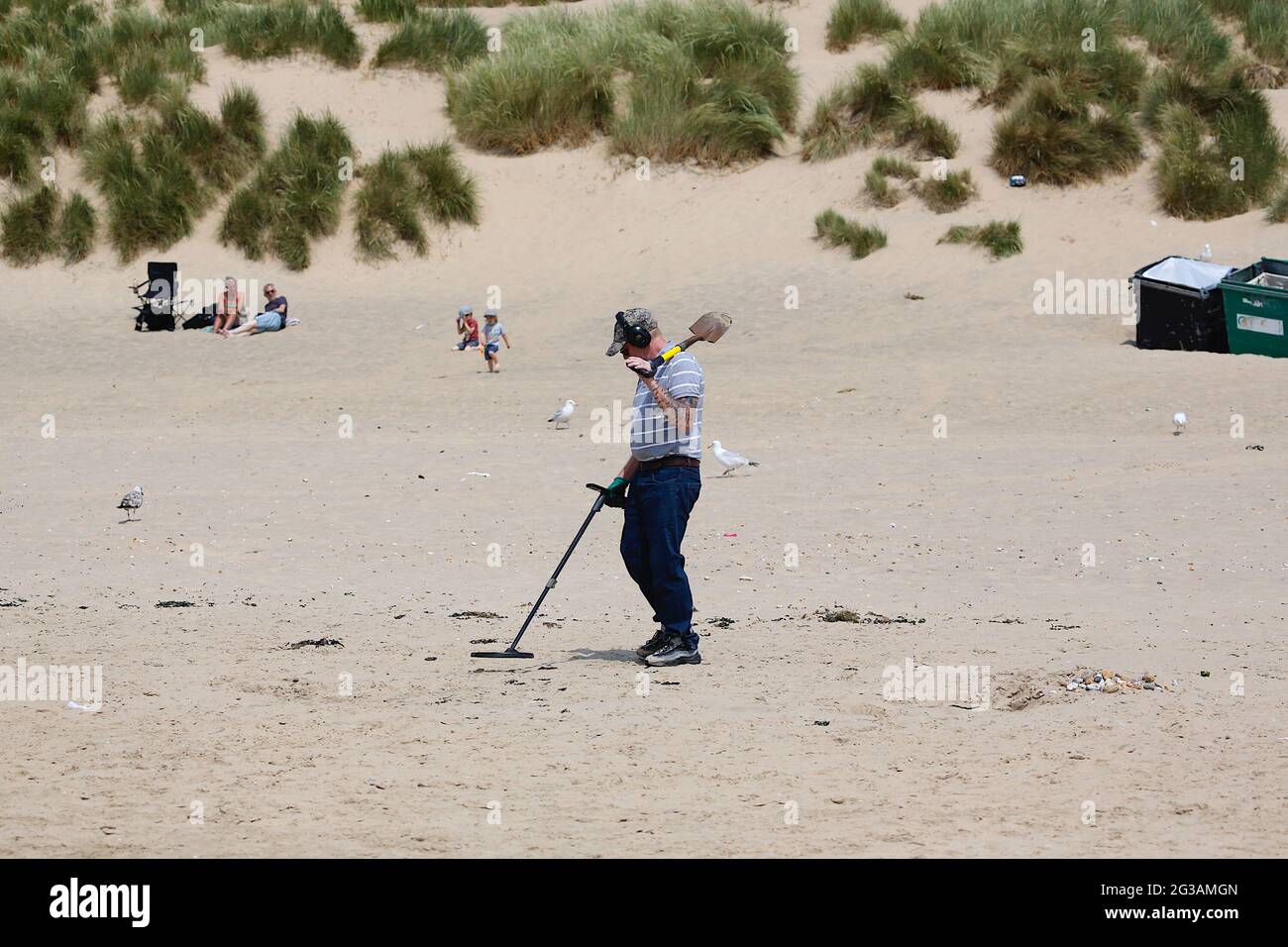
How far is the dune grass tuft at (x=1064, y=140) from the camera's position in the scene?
22.1m

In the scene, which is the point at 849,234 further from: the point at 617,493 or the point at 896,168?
the point at 617,493

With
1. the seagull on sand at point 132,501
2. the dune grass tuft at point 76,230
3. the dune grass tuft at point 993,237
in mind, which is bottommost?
the seagull on sand at point 132,501

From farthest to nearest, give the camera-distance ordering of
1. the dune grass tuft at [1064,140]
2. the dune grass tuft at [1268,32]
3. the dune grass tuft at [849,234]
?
the dune grass tuft at [1268,32] → the dune grass tuft at [1064,140] → the dune grass tuft at [849,234]

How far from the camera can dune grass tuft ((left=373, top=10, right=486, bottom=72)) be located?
26.6m

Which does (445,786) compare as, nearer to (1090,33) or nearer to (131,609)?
(131,609)

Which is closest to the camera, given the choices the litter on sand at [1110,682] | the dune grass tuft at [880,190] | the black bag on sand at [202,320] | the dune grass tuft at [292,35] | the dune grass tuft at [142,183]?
the litter on sand at [1110,682]

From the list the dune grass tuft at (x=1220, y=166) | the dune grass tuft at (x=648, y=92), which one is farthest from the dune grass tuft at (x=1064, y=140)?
the dune grass tuft at (x=648, y=92)

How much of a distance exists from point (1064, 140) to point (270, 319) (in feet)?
35.7

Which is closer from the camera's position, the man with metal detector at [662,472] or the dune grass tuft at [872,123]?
the man with metal detector at [662,472]

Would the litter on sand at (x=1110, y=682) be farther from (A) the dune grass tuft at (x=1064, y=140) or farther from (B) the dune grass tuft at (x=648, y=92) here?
(B) the dune grass tuft at (x=648, y=92)

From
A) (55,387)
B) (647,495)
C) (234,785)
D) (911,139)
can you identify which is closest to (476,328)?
(55,387)

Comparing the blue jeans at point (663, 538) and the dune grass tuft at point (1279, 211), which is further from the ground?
the dune grass tuft at point (1279, 211)

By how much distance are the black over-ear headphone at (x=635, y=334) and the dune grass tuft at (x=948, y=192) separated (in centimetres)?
1528
